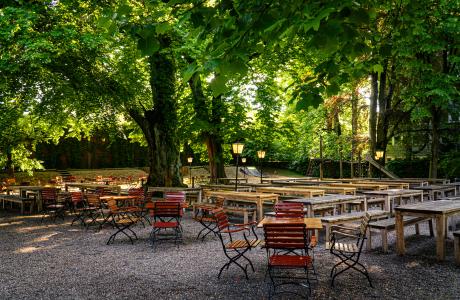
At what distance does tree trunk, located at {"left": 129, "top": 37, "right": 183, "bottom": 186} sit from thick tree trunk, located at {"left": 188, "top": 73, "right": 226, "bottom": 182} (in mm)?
1509

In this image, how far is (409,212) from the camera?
7352mm

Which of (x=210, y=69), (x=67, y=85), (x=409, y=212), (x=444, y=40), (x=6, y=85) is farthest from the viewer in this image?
(x=444, y=40)

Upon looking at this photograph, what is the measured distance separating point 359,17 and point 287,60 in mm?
13494

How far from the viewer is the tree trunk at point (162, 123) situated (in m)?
16.8

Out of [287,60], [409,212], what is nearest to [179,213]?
[409,212]

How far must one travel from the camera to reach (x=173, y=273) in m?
6.43

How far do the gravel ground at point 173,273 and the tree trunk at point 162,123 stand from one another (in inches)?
315

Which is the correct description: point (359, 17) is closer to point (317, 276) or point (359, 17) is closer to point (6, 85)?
point (317, 276)

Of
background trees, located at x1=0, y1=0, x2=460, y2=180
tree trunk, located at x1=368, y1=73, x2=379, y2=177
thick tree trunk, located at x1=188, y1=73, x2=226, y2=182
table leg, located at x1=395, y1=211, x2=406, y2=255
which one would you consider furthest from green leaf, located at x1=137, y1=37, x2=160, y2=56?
tree trunk, located at x1=368, y1=73, x2=379, y2=177

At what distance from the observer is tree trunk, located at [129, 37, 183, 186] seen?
16.8m

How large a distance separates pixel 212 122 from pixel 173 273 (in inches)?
527

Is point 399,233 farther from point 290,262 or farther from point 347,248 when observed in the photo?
point 290,262

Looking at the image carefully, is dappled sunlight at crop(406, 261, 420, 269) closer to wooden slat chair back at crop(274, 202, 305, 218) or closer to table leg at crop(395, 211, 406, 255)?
table leg at crop(395, 211, 406, 255)

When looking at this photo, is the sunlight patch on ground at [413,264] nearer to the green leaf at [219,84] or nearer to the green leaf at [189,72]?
the green leaf at [219,84]
